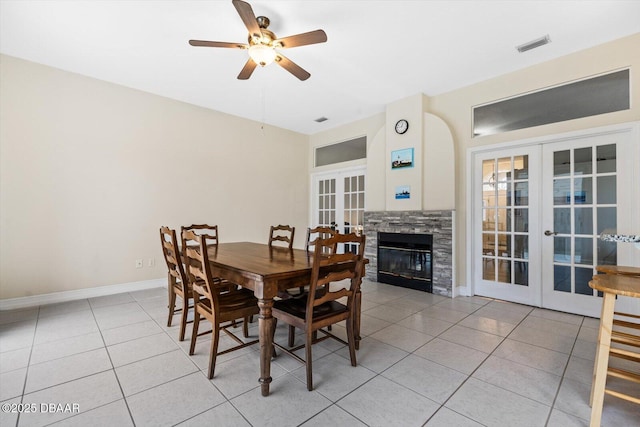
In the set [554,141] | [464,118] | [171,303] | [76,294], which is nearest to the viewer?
[171,303]

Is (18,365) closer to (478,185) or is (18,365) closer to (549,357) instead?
(549,357)

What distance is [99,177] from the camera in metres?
3.86

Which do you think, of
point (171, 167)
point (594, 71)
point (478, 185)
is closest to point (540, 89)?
point (594, 71)

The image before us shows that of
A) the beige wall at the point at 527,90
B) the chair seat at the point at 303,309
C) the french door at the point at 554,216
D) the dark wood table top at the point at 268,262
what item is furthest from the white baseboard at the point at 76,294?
the french door at the point at 554,216

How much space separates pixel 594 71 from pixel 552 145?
83 centimetres

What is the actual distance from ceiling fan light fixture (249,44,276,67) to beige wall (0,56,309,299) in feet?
8.39

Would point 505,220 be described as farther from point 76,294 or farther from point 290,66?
point 76,294

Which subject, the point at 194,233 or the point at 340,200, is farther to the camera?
the point at 340,200

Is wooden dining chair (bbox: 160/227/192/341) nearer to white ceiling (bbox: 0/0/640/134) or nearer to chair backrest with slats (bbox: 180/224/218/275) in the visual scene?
chair backrest with slats (bbox: 180/224/218/275)

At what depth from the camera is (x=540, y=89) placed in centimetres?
341

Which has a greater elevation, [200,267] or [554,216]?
[554,216]

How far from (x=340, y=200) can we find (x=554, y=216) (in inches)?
136

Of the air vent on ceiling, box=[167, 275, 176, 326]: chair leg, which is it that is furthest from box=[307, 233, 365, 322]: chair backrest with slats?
the air vent on ceiling

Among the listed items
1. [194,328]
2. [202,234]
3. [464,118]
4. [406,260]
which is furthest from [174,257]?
[464,118]
